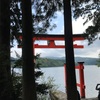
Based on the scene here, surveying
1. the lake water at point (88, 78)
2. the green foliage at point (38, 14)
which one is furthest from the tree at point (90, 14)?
the lake water at point (88, 78)

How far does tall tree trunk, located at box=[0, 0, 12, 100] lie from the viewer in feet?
17.7

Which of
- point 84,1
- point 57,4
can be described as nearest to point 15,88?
point 57,4

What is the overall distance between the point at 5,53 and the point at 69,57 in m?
1.39

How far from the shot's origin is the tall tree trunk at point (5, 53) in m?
5.38

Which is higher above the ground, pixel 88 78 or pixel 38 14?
pixel 38 14

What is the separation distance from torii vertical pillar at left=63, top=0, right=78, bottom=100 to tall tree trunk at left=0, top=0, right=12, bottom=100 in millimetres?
1270

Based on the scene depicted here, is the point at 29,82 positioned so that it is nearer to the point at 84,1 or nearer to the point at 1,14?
the point at 1,14

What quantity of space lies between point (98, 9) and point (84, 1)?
0.42 m

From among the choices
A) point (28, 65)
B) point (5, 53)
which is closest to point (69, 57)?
point (28, 65)

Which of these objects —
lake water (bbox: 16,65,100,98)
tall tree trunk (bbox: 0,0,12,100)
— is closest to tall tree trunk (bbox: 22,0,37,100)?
tall tree trunk (bbox: 0,0,12,100)

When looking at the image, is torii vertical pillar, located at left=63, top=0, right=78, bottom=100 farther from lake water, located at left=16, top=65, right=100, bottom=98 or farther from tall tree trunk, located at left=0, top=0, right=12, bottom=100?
lake water, located at left=16, top=65, right=100, bottom=98

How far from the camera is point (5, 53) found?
551 cm

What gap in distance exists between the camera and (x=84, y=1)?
6.38 metres

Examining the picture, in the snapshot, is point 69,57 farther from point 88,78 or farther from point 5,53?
point 88,78
